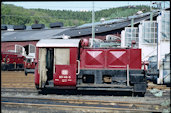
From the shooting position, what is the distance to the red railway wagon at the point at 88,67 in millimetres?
10508

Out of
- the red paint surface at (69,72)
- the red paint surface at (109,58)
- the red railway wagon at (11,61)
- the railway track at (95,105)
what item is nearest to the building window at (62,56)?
the red paint surface at (69,72)

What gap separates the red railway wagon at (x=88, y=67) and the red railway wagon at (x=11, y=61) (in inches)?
900

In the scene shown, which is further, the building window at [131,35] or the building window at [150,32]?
the building window at [131,35]

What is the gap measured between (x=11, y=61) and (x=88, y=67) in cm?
2489

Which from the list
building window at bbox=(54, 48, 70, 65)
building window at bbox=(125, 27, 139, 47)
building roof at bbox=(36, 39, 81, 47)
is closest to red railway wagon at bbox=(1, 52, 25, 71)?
building window at bbox=(125, 27, 139, 47)

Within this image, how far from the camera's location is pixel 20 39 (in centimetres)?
4769

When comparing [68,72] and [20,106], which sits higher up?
[68,72]

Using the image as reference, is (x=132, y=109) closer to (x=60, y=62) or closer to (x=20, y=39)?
(x=60, y=62)

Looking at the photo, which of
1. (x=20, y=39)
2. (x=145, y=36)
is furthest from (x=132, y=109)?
(x=20, y=39)

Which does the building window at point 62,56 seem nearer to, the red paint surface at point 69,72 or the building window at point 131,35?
the red paint surface at point 69,72

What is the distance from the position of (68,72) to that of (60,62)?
0.65 m

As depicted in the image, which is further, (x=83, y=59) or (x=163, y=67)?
(x=163, y=67)

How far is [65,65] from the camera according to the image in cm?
1051

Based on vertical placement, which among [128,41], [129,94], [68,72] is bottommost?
[129,94]
